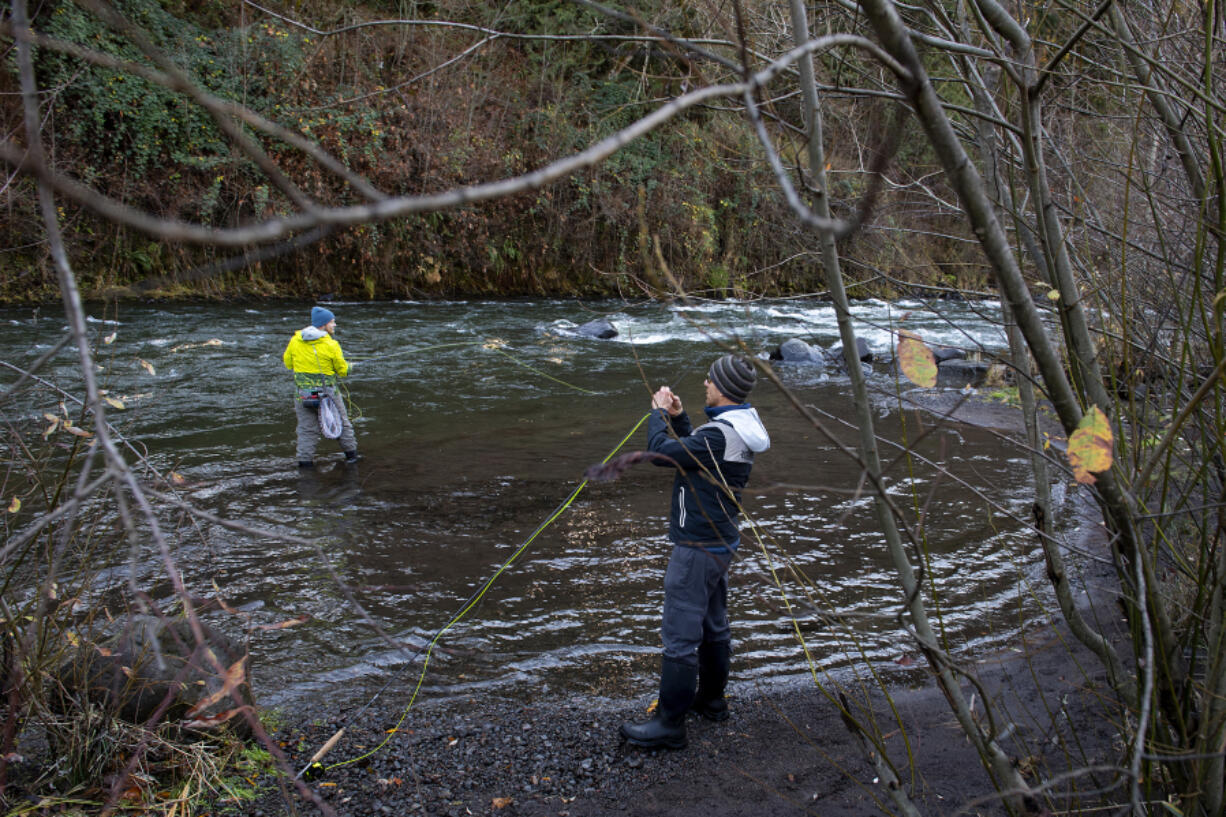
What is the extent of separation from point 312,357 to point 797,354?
9712 millimetres

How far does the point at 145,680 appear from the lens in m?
3.75

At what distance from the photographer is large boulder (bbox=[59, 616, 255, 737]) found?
3.66 meters

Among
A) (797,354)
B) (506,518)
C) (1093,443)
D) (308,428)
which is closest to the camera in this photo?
(1093,443)

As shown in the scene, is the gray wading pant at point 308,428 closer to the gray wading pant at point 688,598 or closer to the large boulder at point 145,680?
the large boulder at point 145,680

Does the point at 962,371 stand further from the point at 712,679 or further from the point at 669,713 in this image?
the point at 669,713

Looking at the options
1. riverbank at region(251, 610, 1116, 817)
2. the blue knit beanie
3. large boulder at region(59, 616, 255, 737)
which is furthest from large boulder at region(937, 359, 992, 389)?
large boulder at region(59, 616, 255, 737)

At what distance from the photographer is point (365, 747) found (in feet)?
13.9

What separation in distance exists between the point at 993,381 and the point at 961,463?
4722mm

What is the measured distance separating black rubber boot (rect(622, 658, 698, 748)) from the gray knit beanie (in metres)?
1.33

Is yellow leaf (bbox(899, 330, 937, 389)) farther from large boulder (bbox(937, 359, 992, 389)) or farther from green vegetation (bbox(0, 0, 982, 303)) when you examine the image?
green vegetation (bbox(0, 0, 982, 303))

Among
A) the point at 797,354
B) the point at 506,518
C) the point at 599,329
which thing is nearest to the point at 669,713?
the point at 506,518

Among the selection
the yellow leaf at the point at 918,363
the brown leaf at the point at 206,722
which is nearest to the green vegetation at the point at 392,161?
the brown leaf at the point at 206,722

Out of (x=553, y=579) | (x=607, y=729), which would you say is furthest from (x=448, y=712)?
(x=553, y=579)

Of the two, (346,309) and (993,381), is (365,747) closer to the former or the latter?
(993,381)
